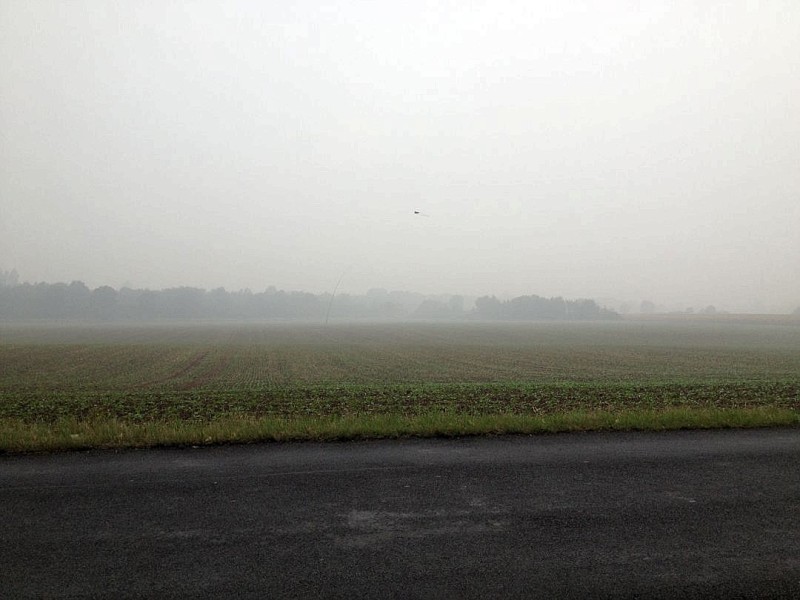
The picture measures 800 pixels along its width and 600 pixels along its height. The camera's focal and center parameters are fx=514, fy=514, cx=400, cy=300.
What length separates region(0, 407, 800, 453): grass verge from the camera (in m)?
9.03

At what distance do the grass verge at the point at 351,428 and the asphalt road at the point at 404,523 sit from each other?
77 centimetres

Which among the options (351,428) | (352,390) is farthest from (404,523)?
(352,390)

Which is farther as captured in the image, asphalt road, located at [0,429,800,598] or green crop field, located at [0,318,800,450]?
green crop field, located at [0,318,800,450]

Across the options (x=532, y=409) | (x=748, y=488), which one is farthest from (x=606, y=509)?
(x=532, y=409)

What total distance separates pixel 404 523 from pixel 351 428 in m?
4.49

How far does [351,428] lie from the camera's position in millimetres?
9938

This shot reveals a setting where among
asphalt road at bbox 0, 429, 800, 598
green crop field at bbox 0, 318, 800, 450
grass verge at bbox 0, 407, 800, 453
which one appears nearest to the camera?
asphalt road at bbox 0, 429, 800, 598

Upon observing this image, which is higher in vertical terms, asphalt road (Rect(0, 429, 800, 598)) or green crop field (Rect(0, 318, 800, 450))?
asphalt road (Rect(0, 429, 800, 598))

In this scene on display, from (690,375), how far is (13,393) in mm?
34409

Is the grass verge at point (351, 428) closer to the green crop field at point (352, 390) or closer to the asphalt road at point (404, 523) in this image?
the green crop field at point (352, 390)

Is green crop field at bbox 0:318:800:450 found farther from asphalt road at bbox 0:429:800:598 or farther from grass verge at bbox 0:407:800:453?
asphalt road at bbox 0:429:800:598

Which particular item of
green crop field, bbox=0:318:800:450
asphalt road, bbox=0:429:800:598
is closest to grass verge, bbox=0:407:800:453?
green crop field, bbox=0:318:800:450

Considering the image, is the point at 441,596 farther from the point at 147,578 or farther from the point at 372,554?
the point at 147,578

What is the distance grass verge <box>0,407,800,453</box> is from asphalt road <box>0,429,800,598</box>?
766mm
